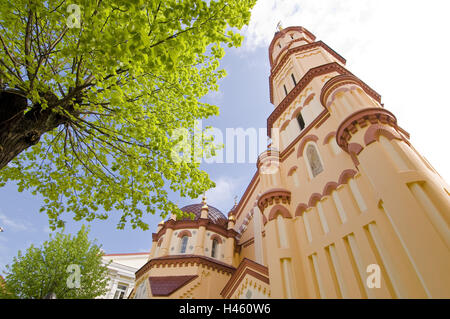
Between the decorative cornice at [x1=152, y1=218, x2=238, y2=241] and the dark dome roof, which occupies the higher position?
the dark dome roof

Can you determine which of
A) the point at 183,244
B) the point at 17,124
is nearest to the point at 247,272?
the point at 183,244

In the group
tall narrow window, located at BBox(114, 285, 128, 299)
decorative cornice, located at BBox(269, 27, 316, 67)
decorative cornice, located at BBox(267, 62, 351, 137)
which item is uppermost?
decorative cornice, located at BBox(269, 27, 316, 67)

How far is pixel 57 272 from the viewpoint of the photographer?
53.9 feet

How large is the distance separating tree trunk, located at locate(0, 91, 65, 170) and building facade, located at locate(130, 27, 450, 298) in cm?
525

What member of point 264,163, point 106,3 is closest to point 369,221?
point 264,163

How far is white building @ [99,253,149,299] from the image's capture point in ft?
90.1

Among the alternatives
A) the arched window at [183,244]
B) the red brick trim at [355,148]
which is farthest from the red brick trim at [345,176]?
the arched window at [183,244]

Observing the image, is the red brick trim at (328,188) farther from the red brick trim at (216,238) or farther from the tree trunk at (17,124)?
the red brick trim at (216,238)

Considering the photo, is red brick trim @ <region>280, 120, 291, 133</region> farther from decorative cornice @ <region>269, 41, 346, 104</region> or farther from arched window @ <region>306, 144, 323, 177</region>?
decorative cornice @ <region>269, 41, 346, 104</region>

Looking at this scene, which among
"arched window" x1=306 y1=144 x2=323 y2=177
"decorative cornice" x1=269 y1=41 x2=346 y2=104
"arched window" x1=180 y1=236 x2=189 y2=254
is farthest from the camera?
"arched window" x1=180 y1=236 x2=189 y2=254

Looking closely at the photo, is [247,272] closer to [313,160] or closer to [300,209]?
[300,209]

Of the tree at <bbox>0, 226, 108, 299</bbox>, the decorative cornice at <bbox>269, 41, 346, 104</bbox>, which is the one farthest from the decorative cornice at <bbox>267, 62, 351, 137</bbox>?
the tree at <bbox>0, 226, 108, 299</bbox>
